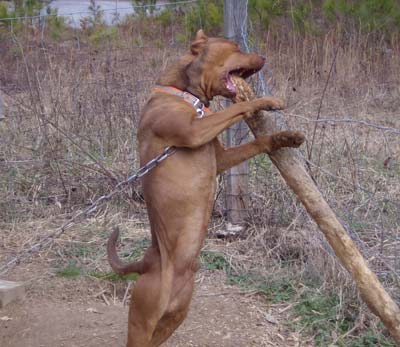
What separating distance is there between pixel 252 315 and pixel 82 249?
4.83 feet

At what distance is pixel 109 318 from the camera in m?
4.64

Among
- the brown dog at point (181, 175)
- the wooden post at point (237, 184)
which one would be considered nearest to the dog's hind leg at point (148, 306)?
the brown dog at point (181, 175)

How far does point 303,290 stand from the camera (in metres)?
4.83

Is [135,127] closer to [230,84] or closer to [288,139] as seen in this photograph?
[230,84]

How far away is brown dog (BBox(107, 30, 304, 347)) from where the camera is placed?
11.6 ft

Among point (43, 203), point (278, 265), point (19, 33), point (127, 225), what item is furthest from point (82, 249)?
point (19, 33)

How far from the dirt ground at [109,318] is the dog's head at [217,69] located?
55.7 inches

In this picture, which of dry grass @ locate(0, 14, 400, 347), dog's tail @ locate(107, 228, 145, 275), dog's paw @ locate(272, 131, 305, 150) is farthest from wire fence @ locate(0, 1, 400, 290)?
dog's tail @ locate(107, 228, 145, 275)

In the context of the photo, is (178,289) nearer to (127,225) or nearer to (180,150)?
(180,150)

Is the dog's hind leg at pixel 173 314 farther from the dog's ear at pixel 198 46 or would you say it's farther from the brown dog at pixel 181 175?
the dog's ear at pixel 198 46

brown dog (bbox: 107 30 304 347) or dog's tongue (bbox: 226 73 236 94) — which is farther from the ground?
dog's tongue (bbox: 226 73 236 94)

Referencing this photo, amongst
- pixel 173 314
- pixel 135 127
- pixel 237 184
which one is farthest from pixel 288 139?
pixel 135 127

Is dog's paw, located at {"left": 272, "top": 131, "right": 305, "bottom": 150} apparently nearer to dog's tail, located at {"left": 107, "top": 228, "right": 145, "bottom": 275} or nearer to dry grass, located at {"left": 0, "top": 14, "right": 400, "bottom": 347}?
dog's tail, located at {"left": 107, "top": 228, "right": 145, "bottom": 275}

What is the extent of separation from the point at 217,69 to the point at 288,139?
21.4 inches
